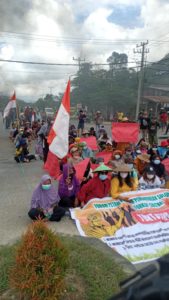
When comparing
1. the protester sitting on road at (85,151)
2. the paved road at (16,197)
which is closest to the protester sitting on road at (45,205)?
the paved road at (16,197)

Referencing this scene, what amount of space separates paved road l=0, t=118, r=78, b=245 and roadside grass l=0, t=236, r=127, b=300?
2.84 feet

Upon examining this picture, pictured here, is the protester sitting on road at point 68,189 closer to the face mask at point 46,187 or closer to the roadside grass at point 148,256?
the face mask at point 46,187

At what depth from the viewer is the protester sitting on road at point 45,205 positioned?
650cm

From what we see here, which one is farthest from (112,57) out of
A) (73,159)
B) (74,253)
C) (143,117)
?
(74,253)

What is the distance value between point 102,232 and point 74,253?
5.72 ft

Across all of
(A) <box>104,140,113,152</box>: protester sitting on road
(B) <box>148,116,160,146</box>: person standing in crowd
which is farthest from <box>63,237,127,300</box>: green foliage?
(B) <box>148,116,160,146</box>: person standing in crowd

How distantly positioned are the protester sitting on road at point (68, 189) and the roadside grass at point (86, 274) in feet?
9.41

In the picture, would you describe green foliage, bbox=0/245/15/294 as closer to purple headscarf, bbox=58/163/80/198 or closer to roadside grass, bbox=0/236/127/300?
roadside grass, bbox=0/236/127/300

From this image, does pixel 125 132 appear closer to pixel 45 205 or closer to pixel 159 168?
pixel 159 168

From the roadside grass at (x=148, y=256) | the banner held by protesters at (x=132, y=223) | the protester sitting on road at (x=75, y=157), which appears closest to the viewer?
the roadside grass at (x=148, y=256)

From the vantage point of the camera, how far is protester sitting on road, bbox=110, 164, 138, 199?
6.90 m

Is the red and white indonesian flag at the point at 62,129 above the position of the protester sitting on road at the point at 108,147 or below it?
above

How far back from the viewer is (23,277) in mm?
3119

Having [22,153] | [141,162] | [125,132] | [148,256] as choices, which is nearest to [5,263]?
[148,256]
